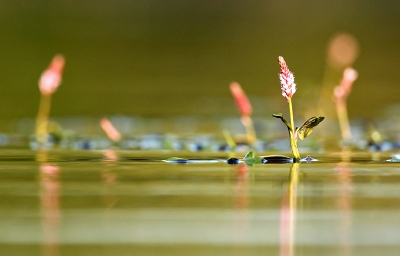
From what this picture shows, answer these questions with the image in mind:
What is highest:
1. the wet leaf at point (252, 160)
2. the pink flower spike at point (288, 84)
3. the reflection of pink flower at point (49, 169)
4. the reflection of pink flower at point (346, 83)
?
the reflection of pink flower at point (346, 83)

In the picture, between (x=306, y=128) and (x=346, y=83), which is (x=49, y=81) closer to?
(x=346, y=83)

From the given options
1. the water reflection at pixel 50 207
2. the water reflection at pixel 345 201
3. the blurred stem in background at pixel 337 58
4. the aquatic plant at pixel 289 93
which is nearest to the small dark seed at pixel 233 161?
the aquatic plant at pixel 289 93

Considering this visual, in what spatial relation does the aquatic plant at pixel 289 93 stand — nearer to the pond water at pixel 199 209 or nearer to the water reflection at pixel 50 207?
the pond water at pixel 199 209

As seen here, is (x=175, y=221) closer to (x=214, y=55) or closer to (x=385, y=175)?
(x=385, y=175)

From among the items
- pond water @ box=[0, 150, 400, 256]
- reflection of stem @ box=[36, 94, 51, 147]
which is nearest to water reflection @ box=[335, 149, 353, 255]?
pond water @ box=[0, 150, 400, 256]

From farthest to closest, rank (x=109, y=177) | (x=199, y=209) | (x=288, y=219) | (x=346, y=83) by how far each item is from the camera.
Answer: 1. (x=346, y=83)
2. (x=109, y=177)
3. (x=199, y=209)
4. (x=288, y=219)

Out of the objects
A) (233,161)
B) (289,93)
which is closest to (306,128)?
(289,93)
